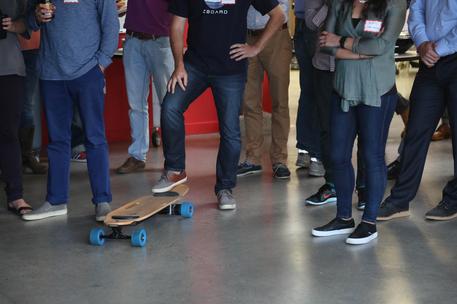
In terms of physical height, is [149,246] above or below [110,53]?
below

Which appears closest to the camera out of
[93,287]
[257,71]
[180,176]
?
[93,287]

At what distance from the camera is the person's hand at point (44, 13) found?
4.72 metres

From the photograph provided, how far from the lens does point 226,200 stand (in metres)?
5.29

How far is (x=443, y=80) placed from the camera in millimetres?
4824

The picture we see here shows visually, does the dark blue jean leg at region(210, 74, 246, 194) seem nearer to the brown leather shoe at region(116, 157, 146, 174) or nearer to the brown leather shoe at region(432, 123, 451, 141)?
the brown leather shoe at region(116, 157, 146, 174)

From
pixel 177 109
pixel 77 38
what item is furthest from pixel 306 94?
pixel 77 38

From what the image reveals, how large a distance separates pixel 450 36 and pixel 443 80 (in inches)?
10.4

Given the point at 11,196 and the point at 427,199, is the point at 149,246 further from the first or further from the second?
the point at 427,199

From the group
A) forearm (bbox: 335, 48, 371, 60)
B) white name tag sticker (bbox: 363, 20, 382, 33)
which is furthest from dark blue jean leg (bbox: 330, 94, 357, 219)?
white name tag sticker (bbox: 363, 20, 382, 33)

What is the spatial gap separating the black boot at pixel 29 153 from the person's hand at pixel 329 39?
8.80 ft

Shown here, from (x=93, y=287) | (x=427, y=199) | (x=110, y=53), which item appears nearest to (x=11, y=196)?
(x=110, y=53)

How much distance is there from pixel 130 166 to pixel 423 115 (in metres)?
2.36

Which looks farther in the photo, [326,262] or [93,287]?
[326,262]

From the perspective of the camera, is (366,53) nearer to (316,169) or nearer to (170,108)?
(170,108)
